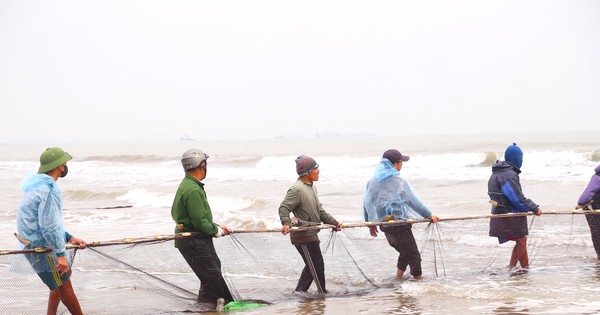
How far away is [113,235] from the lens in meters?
13.3

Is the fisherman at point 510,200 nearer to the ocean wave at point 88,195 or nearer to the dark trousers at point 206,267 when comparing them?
the dark trousers at point 206,267

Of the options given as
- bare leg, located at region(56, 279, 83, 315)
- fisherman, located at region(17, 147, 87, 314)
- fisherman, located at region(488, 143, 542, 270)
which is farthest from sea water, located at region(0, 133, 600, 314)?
fisherman, located at region(17, 147, 87, 314)

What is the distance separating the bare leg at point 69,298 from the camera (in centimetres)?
544

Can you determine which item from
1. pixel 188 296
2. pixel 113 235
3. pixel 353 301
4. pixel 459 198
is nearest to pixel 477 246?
pixel 353 301

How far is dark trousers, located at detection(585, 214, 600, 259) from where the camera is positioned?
8.12m

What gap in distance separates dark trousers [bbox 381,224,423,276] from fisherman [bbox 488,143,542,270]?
3.60ft

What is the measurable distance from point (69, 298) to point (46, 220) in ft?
2.68

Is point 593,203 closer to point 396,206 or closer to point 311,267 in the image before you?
point 396,206

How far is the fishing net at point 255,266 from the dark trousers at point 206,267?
0.56 ft

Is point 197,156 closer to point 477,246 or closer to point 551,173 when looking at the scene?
point 477,246

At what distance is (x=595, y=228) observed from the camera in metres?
8.20

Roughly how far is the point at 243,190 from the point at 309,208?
20.1 m

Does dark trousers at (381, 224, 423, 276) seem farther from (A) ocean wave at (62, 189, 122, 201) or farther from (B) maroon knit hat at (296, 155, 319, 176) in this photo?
(A) ocean wave at (62, 189, 122, 201)

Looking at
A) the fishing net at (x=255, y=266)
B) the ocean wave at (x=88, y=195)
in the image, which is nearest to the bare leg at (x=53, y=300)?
the fishing net at (x=255, y=266)
